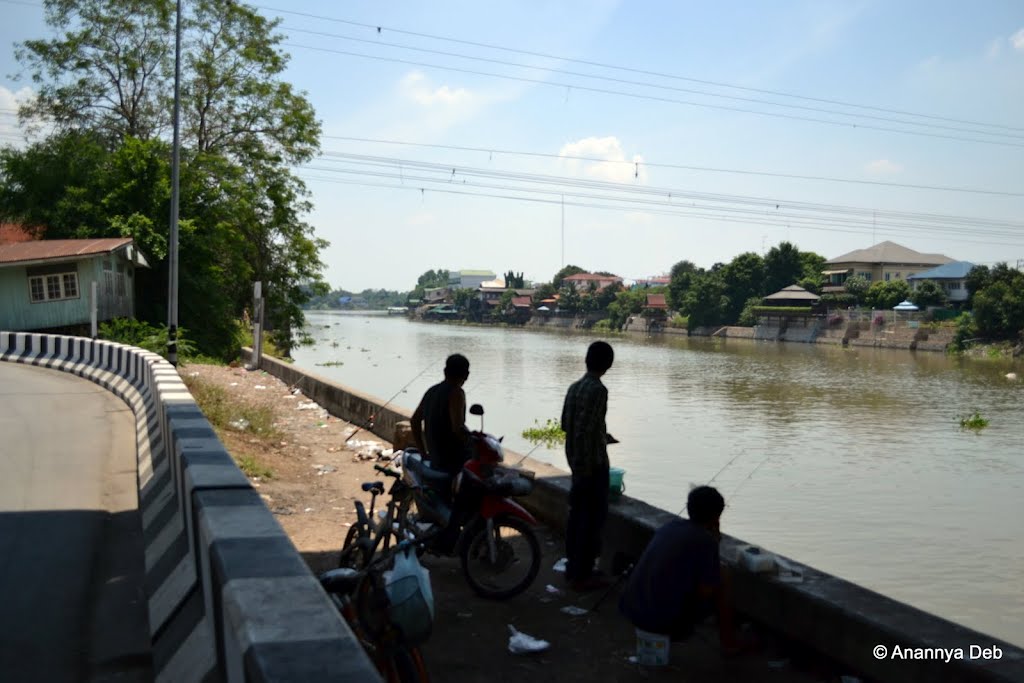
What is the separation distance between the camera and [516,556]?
6.23 metres

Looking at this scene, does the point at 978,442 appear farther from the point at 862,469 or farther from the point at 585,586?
the point at 585,586

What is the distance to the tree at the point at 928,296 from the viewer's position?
73.2 metres

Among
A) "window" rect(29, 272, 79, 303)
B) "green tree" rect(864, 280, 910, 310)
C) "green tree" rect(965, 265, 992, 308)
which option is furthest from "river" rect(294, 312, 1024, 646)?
"green tree" rect(864, 280, 910, 310)

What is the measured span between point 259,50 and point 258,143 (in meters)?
4.31

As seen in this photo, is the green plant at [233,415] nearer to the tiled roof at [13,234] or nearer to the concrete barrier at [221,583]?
the concrete barrier at [221,583]

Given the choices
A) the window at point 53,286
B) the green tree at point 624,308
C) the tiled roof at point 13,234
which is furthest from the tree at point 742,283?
the window at point 53,286

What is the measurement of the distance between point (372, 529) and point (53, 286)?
1112 inches

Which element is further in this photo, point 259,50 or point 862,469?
point 259,50

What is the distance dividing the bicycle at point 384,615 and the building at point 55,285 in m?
27.1

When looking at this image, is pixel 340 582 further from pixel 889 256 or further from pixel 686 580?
pixel 889 256

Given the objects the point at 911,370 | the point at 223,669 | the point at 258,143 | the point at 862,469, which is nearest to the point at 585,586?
the point at 223,669

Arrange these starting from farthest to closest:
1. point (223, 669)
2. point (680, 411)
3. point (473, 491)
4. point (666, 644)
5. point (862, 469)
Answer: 1. point (680, 411)
2. point (862, 469)
3. point (473, 491)
4. point (666, 644)
5. point (223, 669)

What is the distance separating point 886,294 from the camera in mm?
76750

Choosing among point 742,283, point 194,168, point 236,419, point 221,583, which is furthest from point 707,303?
point 221,583
